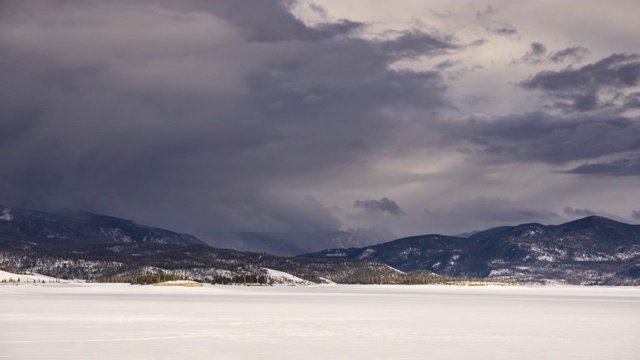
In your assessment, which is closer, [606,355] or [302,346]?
[606,355]

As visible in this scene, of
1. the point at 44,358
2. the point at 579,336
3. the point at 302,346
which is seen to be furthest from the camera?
the point at 579,336

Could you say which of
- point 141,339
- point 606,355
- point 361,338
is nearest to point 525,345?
point 606,355

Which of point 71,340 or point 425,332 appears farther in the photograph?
point 425,332

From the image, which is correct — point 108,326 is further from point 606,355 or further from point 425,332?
point 606,355

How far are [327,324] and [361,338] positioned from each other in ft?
61.3

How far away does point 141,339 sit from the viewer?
66062mm

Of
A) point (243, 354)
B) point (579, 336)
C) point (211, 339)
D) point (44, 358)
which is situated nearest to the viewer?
point (44, 358)

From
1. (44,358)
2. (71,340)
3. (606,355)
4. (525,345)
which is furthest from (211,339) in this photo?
(606,355)

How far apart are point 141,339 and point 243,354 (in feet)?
42.3

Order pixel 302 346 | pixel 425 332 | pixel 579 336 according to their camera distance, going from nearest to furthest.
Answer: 1. pixel 302 346
2. pixel 579 336
3. pixel 425 332

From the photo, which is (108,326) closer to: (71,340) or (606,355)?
(71,340)

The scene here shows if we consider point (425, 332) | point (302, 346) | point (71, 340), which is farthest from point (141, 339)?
point (425, 332)

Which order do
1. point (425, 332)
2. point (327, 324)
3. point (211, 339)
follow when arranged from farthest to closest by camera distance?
point (327, 324)
point (425, 332)
point (211, 339)

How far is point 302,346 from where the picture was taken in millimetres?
62406
